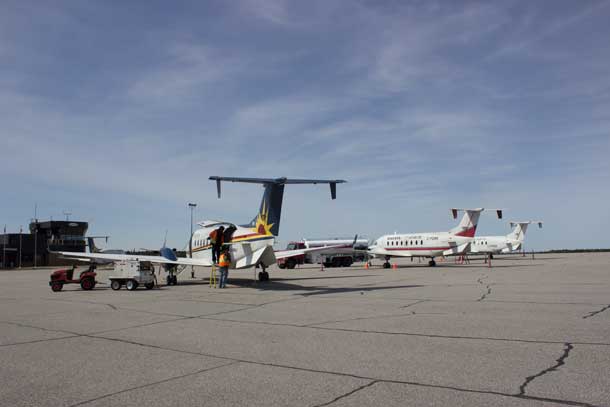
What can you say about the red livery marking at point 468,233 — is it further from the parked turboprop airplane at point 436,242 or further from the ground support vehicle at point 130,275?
the ground support vehicle at point 130,275

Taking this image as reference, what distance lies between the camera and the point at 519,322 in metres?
9.97

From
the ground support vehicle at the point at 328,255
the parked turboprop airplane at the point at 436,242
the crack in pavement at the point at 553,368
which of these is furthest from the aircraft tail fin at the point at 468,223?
the crack in pavement at the point at 553,368

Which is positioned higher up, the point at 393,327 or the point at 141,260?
the point at 141,260

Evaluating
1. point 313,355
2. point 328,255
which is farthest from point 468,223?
point 313,355

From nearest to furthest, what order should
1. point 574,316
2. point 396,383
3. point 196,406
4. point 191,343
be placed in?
point 196,406 → point 396,383 → point 191,343 → point 574,316

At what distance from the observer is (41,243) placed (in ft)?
260

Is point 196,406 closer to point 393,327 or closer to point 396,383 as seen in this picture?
point 396,383

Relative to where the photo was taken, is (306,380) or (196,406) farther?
(306,380)

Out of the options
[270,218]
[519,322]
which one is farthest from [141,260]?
[519,322]

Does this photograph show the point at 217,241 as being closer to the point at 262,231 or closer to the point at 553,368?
the point at 262,231

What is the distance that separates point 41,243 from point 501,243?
70.6 metres

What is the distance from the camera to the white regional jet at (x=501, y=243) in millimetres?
58250

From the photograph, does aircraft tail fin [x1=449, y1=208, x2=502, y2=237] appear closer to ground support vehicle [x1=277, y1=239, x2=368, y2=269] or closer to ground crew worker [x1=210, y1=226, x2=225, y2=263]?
ground support vehicle [x1=277, y1=239, x2=368, y2=269]

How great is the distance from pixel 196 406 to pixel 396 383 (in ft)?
7.49
